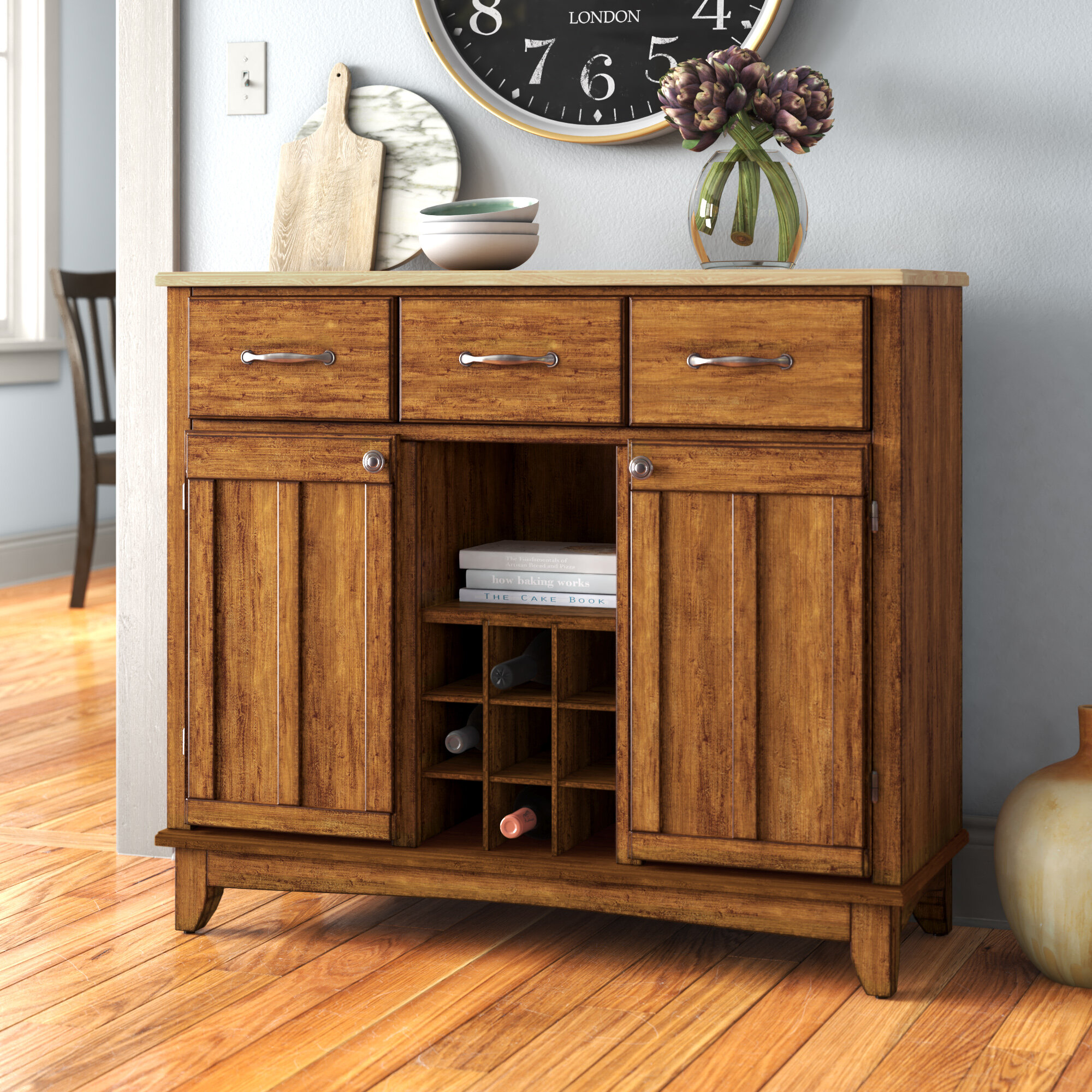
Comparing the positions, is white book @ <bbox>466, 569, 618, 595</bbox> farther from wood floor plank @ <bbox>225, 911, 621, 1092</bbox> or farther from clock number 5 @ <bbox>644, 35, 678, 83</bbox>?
clock number 5 @ <bbox>644, 35, 678, 83</bbox>

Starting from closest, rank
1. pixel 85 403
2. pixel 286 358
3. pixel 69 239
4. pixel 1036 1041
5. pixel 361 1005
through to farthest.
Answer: pixel 1036 1041, pixel 361 1005, pixel 286 358, pixel 85 403, pixel 69 239

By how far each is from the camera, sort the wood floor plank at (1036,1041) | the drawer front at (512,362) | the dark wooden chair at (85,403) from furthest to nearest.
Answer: the dark wooden chair at (85,403), the drawer front at (512,362), the wood floor plank at (1036,1041)

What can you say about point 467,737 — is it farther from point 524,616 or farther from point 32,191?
point 32,191

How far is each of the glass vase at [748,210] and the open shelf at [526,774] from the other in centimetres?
74

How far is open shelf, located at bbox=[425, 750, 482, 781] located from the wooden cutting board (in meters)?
0.79

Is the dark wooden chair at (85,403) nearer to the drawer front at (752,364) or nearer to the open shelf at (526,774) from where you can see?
the open shelf at (526,774)

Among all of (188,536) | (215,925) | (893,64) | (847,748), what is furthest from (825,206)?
(215,925)

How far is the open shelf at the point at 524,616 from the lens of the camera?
80.8 inches

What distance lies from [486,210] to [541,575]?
55 cm

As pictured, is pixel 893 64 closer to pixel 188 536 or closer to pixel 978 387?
pixel 978 387

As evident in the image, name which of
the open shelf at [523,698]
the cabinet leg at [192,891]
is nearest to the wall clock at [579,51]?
the open shelf at [523,698]

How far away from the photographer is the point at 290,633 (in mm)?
2117

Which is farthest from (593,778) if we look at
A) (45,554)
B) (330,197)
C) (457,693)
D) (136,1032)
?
(45,554)

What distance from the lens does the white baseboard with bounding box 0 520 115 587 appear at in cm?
545
